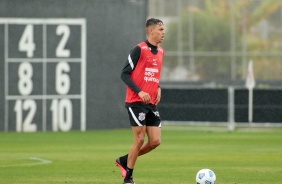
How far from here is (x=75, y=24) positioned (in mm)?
31484

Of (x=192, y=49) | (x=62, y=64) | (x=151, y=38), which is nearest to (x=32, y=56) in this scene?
(x=62, y=64)

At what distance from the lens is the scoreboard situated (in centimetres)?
3067

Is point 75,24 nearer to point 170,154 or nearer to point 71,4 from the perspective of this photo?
point 71,4

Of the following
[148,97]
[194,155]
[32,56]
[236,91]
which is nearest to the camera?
[148,97]

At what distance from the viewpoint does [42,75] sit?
102 feet

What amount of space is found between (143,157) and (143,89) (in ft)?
20.8

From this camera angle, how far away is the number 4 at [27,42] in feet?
101

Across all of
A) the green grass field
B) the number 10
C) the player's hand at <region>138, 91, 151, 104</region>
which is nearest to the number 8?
the number 10

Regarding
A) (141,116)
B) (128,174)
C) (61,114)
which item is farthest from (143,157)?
(61,114)

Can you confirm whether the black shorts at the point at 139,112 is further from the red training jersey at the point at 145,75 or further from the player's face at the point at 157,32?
the player's face at the point at 157,32

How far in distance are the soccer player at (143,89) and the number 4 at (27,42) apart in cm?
1582

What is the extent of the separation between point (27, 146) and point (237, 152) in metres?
5.24

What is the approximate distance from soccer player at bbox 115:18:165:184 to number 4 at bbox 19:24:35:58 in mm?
15816

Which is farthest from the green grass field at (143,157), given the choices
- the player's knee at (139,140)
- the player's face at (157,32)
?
the player's face at (157,32)
